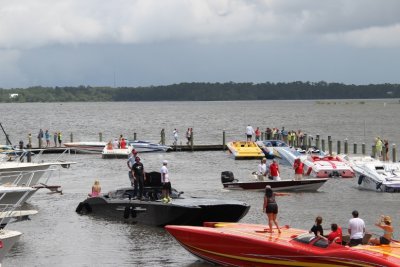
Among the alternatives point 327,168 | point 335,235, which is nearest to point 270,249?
point 335,235

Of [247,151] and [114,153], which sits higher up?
[247,151]

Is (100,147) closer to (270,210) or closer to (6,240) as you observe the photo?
(270,210)

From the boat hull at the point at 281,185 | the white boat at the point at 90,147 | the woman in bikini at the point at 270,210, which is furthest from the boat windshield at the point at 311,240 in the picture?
the white boat at the point at 90,147

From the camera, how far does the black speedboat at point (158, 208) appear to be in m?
26.4

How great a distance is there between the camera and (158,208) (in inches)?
1086

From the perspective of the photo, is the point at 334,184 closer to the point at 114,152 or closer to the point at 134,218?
the point at 134,218

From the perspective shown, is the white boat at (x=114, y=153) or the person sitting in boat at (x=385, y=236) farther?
the white boat at (x=114, y=153)

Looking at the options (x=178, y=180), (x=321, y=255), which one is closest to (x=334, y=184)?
(x=178, y=180)

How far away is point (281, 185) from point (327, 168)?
779 centimetres

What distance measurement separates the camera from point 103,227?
28.4m

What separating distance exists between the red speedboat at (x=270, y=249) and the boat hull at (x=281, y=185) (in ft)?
45.1

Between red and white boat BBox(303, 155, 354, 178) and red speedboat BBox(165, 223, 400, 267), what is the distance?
835 inches

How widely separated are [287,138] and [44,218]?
38666mm

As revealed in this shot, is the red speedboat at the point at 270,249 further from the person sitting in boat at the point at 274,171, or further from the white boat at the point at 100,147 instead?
the white boat at the point at 100,147
